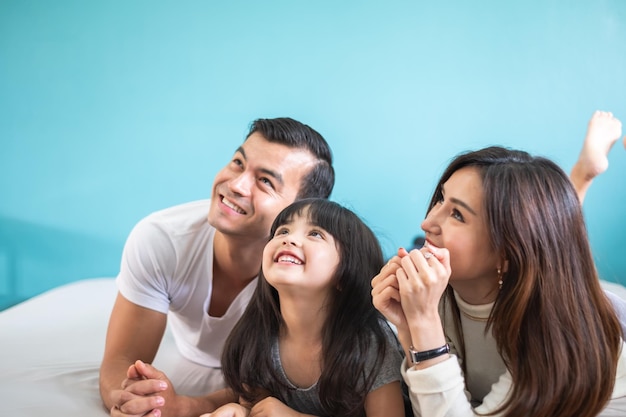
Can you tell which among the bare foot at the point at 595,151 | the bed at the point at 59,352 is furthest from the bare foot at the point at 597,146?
the bed at the point at 59,352

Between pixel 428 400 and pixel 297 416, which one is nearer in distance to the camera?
pixel 428 400

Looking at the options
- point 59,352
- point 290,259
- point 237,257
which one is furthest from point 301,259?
point 59,352

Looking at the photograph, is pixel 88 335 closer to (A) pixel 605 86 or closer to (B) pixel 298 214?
(B) pixel 298 214

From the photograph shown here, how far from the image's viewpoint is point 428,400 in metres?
1.16

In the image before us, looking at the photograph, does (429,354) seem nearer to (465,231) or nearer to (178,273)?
(465,231)

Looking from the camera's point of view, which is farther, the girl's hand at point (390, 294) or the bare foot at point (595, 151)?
the bare foot at point (595, 151)

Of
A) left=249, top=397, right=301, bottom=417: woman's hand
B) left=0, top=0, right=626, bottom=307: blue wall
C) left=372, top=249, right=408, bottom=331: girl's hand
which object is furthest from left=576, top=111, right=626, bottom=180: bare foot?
left=249, top=397, right=301, bottom=417: woman's hand

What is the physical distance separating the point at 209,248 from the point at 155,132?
120 centimetres

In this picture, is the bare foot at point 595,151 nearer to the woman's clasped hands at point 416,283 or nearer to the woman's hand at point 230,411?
the woman's clasped hands at point 416,283

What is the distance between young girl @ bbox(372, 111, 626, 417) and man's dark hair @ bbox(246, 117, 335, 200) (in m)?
0.51

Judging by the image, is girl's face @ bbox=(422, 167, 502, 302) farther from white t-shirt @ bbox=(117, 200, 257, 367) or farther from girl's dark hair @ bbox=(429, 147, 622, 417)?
white t-shirt @ bbox=(117, 200, 257, 367)

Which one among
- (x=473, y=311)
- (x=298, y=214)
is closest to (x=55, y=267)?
(x=298, y=214)

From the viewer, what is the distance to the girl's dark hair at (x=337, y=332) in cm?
132

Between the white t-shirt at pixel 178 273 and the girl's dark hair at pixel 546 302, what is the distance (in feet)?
2.38
